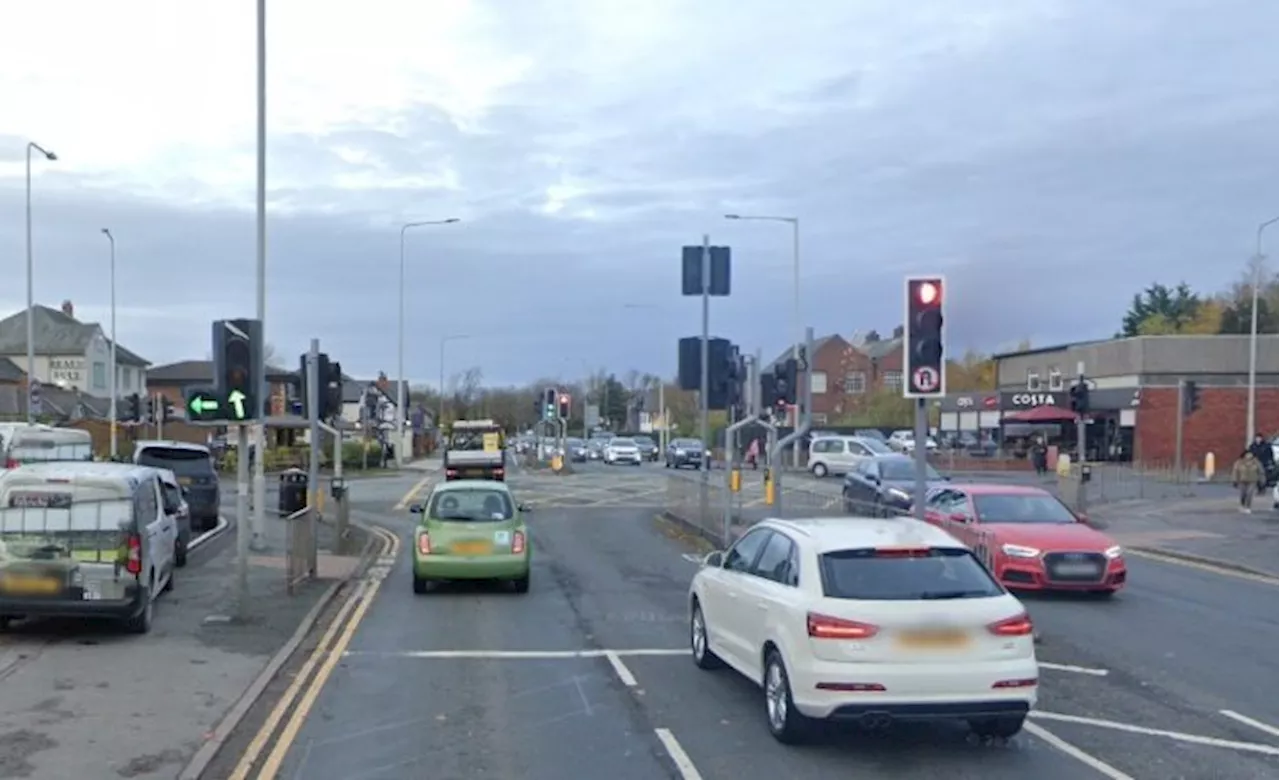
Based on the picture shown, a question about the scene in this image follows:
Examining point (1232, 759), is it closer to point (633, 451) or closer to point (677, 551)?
point (677, 551)

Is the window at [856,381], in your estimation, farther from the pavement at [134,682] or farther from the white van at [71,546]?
the white van at [71,546]

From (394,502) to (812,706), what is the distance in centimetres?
3116

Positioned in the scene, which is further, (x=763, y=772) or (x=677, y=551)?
(x=677, y=551)

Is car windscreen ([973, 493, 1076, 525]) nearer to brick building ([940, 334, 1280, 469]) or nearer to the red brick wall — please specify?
brick building ([940, 334, 1280, 469])

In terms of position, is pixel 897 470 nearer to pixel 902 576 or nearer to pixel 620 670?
pixel 620 670

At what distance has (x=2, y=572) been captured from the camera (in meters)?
13.4

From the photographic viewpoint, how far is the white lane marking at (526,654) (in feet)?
44.1

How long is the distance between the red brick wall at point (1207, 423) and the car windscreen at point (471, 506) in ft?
155

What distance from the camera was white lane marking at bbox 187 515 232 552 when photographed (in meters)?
24.0

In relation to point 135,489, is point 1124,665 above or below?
below

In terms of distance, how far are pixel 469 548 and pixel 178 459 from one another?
1159cm

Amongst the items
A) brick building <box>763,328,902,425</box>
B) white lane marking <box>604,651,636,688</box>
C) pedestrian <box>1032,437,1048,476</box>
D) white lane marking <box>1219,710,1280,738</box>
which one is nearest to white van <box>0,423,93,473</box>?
white lane marking <box>604,651,636,688</box>

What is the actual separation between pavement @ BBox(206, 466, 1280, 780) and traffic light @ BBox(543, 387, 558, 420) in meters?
42.5

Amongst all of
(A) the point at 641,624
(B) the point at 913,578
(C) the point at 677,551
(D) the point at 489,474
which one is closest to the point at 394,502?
(D) the point at 489,474
